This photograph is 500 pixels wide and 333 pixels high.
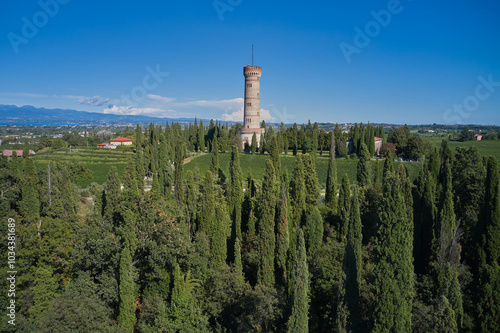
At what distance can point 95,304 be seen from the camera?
15.5 metres

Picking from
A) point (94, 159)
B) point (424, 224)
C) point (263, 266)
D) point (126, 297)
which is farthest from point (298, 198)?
point (94, 159)

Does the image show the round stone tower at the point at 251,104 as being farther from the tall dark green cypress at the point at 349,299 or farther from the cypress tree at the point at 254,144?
the tall dark green cypress at the point at 349,299

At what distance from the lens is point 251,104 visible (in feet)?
251

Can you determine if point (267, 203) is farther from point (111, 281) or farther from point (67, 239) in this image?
point (67, 239)

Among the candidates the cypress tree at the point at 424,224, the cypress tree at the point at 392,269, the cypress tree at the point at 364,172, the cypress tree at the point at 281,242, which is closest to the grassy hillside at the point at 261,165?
the cypress tree at the point at 364,172

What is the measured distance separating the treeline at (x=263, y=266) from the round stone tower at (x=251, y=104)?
167 ft

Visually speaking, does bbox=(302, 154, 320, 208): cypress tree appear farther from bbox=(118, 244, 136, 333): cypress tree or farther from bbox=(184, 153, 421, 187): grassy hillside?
bbox=(184, 153, 421, 187): grassy hillside

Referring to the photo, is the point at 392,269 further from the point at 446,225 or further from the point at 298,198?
the point at 298,198

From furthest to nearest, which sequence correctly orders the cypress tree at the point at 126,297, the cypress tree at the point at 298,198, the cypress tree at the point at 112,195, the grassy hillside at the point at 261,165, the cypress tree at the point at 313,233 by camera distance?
the grassy hillside at the point at 261,165 → the cypress tree at the point at 298,198 → the cypress tree at the point at 112,195 → the cypress tree at the point at 313,233 → the cypress tree at the point at 126,297

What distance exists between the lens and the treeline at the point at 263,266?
13.1 m

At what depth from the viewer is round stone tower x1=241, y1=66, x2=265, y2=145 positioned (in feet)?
247

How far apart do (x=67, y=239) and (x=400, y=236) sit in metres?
18.3

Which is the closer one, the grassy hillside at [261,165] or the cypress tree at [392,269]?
the cypress tree at [392,269]

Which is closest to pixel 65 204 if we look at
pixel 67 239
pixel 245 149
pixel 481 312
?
pixel 67 239
